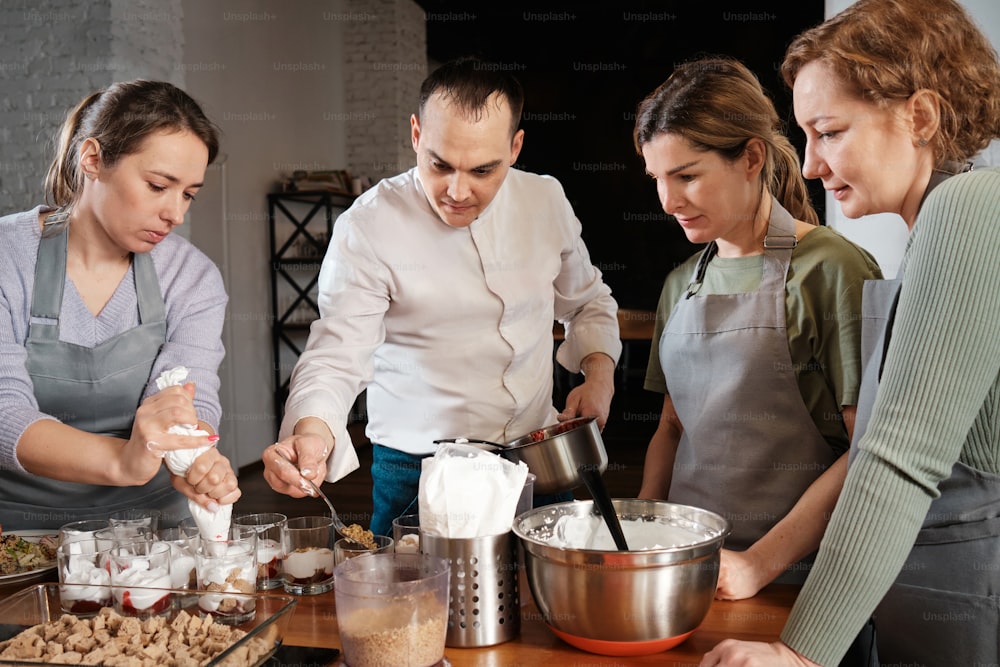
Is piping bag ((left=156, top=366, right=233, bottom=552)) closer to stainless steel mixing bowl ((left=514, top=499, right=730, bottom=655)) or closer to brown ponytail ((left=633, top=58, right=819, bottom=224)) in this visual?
stainless steel mixing bowl ((left=514, top=499, right=730, bottom=655))

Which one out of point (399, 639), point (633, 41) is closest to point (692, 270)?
point (399, 639)

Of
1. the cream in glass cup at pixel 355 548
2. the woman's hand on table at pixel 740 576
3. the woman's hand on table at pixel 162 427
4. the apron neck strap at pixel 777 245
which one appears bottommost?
the woman's hand on table at pixel 740 576

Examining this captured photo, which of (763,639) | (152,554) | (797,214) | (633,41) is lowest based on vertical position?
(763,639)

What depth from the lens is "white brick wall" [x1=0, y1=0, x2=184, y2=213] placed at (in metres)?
4.75

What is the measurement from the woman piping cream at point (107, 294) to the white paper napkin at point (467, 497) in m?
0.79

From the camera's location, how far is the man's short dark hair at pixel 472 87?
1.93 m

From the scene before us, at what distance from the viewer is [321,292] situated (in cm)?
216

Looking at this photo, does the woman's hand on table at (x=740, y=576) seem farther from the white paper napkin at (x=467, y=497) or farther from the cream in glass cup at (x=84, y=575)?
the cream in glass cup at (x=84, y=575)

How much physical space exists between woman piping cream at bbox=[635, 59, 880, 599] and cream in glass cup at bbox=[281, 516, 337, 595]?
78cm

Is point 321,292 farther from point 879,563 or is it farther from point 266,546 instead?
point 879,563

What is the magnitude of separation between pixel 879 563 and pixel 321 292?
1.46m

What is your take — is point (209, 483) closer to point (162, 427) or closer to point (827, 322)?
point (162, 427)

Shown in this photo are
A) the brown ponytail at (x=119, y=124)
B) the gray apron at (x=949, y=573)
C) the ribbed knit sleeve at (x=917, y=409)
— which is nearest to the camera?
the ribbed knit sleeve at (x=917, y=409)

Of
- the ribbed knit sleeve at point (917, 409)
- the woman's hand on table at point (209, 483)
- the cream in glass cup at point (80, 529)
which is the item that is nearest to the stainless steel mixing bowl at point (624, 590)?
the ribbed knit sleeve at point (917, 409)
